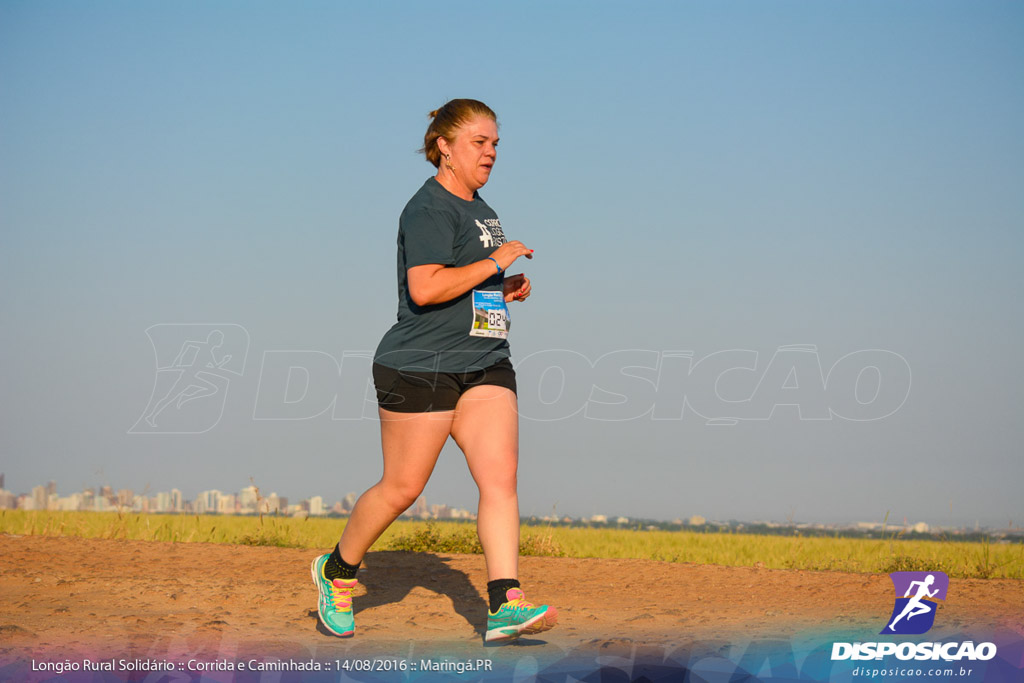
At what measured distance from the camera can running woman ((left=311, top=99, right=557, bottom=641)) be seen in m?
4.25

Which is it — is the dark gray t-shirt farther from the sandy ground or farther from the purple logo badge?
the purple logo badge

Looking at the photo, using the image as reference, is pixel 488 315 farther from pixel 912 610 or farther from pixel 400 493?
pixel 912 610

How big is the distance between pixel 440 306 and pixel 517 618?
1404mm

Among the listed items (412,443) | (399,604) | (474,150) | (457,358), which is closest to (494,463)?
(412,443)

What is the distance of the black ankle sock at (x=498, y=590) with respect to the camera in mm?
4180

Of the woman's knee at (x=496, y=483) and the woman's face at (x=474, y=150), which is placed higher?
the woman's face at (x=474, y=150)

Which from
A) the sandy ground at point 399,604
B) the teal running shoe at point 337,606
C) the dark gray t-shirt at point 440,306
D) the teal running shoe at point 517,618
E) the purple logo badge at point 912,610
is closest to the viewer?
the teal running shoe at point 517,618

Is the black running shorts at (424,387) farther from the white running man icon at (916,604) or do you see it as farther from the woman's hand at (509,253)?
the white running man icon at (916,604)

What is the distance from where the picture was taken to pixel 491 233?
4.55m

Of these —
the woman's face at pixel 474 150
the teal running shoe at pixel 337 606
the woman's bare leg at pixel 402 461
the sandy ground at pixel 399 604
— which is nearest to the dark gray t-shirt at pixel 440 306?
the woman's face at pixel 474 150

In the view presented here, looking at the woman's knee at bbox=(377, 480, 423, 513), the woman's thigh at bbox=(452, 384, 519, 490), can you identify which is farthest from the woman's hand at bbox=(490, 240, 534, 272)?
the woman's knee at bbox=(377, 480, 423, 513)

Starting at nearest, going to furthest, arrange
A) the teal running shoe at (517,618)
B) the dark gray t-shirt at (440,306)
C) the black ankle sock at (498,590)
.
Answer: the teal running shoe at (517,618) < the black ankle sock at (498,590) < the dark gray t-shirt at (440,306)

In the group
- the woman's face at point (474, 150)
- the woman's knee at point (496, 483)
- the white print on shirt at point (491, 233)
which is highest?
the woman's face at point (474, 150)

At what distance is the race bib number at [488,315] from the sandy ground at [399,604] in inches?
56.2
